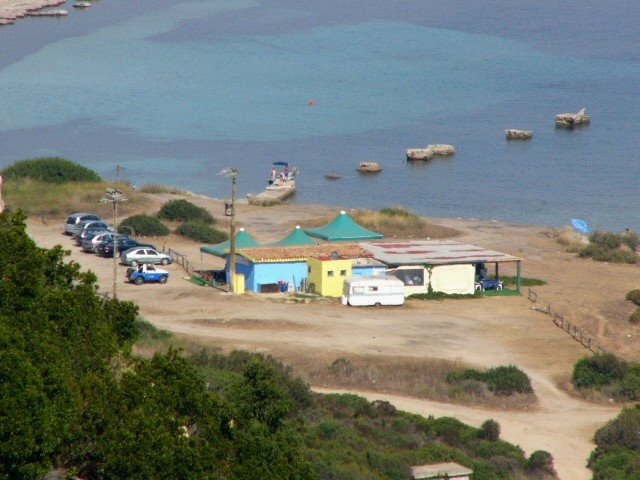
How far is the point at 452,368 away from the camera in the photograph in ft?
108

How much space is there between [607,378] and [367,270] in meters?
11.3

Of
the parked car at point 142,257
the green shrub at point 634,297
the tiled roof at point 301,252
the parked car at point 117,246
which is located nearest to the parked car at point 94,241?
the parked car at point 117,246

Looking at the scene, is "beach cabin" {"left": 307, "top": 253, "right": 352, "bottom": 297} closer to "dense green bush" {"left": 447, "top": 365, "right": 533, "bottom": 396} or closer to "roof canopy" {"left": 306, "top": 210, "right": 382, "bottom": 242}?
"roof canopy" {"left": 306, "top": 210, "right": 382, "bottom": 242}

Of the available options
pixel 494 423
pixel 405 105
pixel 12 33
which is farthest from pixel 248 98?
pixel 494 423

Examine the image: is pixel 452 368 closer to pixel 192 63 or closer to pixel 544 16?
pixel 192 63

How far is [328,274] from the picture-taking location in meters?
40.8

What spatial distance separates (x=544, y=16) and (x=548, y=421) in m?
155

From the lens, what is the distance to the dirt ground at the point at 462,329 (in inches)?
1167

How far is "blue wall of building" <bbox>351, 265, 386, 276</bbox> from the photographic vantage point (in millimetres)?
41562

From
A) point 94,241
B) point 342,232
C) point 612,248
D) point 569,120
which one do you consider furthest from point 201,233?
point 569,120

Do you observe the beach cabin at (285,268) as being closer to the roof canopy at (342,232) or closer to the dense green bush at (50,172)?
the roof canopy at (342,232)

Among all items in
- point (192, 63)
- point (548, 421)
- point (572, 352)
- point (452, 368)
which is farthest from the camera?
point (192, 63)

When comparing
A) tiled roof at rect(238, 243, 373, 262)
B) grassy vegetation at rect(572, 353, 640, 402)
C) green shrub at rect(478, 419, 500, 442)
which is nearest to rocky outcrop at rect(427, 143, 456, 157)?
tiled roof at rect(238, 243, 373, 262)

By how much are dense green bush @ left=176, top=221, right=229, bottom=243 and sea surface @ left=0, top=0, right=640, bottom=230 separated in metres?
19.6
